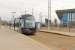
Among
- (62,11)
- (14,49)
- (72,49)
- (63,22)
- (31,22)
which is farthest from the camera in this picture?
(62,11)

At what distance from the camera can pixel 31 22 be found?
39.5 metres

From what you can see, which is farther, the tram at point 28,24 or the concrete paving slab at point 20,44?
the tram at point 28,24

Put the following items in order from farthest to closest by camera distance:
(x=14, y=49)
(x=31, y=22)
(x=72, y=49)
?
(x=31, y=22) → (x=72, y=49) → (x=14, y=49)

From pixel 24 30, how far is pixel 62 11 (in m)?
47.1

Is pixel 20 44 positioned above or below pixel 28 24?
below

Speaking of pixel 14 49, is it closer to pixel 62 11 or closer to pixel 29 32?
pixel 29 32

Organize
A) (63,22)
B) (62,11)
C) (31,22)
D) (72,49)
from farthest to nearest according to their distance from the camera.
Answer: (62,11) → (63,22) → (31,22) → (72,49)

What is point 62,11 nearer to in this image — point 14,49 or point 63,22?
point 63,22

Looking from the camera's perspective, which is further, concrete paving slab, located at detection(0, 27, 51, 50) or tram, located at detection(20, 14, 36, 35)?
tram, located at detection(20, 14, 36, 35)

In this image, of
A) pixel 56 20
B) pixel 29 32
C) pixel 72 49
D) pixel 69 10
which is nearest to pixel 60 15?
pixel 56 20

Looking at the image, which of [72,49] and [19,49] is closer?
[19,49]

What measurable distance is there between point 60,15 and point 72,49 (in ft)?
235

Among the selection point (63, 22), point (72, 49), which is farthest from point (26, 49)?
point (63, 22)

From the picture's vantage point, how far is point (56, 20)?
3553 inches
